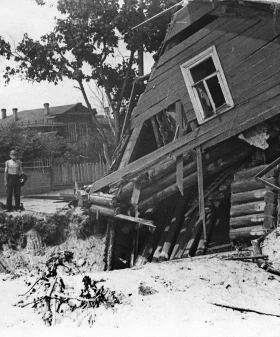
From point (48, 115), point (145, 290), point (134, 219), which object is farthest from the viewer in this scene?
point (48, 115)

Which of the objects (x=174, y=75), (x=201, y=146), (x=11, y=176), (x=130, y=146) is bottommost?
(x=11, y=176)

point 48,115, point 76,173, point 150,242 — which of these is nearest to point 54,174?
point 76,173

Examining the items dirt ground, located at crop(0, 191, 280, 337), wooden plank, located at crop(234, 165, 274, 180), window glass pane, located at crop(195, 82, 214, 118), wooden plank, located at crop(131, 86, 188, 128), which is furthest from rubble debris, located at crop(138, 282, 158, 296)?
wooden plank, located at crop(131, 86, 188, 128)

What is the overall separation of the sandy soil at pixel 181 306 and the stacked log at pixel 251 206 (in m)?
1.73

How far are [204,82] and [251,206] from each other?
3.21 metres

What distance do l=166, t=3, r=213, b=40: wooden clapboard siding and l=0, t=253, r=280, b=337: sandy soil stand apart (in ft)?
20.1

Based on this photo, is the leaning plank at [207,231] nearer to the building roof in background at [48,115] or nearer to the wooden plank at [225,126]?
the wooden plank at [225,126]

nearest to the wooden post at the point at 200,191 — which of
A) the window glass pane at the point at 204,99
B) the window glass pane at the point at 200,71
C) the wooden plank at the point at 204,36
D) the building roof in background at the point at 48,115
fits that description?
the window glass pane at the point at 204,99

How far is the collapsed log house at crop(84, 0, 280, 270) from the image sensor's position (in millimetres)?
8648

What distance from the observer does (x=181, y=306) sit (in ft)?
16.9

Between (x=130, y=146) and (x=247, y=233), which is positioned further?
(x=130, y=146)

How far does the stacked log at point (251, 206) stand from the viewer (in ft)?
26.3

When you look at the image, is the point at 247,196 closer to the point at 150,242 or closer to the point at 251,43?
the point at 150,242

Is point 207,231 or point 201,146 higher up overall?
point 201,146
